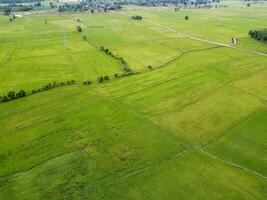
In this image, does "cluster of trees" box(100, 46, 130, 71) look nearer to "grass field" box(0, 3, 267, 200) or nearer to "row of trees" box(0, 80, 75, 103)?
"grass field" box(0, 3, 267, 200)

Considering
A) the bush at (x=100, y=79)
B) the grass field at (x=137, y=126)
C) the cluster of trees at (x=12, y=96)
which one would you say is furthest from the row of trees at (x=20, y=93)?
the bush at (x=100, y=79)

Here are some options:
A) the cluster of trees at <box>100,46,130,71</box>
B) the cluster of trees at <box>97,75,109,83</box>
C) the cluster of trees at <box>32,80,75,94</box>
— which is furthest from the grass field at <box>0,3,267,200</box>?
the cluster of trees at <box>100,46,130,71</box>

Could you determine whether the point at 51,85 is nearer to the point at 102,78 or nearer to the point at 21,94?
the point at 21,94

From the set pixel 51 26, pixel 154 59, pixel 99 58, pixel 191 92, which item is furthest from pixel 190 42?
pixel 51 26

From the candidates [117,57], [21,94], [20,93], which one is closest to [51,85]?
[21,94]

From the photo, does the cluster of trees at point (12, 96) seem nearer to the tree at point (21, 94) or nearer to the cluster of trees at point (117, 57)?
the tree at point (21, 94)

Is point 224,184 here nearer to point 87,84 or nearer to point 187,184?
point 187,184
